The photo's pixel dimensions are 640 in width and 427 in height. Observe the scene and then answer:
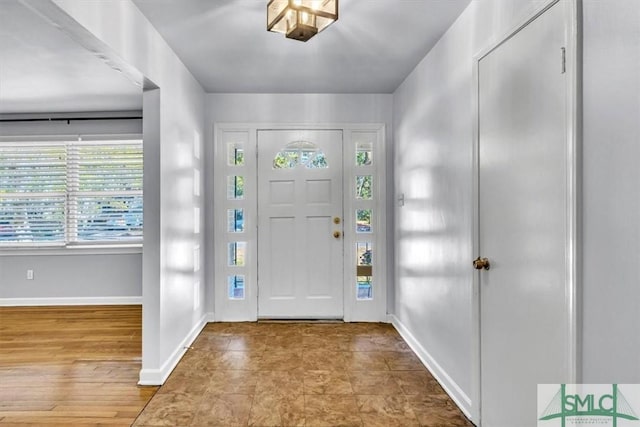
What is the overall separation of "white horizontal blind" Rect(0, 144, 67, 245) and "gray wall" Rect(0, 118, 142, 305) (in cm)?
19

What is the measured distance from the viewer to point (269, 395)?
2.33 m

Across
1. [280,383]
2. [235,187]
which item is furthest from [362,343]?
[235,187]

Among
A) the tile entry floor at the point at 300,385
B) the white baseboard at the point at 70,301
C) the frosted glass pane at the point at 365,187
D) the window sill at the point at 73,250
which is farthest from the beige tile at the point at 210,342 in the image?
the frosted glass pane at the point at 365,187

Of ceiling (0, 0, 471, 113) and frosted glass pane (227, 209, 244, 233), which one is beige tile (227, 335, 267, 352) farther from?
ceiling (0, 0, 471, 113)

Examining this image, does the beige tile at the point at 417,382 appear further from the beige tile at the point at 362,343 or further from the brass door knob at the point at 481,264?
the brass door knob at the point at 481,264

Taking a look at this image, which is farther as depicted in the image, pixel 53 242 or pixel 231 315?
pixel 53 242

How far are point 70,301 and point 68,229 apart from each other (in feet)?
2.93

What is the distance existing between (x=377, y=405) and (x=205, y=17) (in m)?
2.69

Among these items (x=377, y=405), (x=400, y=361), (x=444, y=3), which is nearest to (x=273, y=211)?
(x=400, y=361)

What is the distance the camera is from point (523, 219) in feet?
5.22

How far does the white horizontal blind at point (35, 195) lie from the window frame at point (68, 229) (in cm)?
4

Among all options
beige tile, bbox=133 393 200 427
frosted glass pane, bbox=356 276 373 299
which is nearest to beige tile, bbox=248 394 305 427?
beige tile, bbox=133 393 200 427

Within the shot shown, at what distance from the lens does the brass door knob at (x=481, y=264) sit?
1893 mm

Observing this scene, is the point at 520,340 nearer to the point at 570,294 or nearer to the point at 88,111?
the point at 570,294
